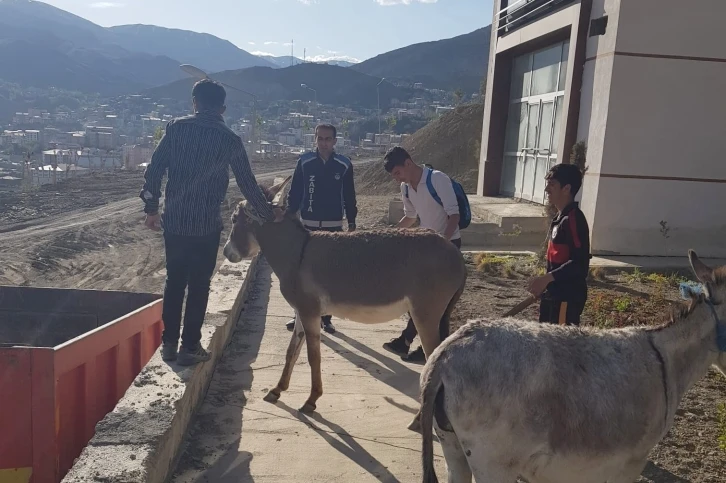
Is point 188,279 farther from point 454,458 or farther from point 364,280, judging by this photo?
point 454,458

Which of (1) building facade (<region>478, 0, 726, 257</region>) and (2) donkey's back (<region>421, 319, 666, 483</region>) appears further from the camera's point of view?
(1) building facade (<region>478, 0, 726, 257</region>)

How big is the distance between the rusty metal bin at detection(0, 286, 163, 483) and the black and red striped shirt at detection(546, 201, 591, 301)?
3379 millimetres

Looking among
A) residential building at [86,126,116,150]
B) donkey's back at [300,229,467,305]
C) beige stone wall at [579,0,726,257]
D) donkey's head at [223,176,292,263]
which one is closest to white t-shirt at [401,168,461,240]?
donkey's back at [300,229,467,305]

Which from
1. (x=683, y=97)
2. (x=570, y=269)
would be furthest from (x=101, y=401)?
(x=683, y=97)

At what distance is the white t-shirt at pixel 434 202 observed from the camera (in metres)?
5.39

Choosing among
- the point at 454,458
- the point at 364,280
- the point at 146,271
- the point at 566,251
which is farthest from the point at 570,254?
the point at 146,271

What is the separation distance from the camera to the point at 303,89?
436 ft

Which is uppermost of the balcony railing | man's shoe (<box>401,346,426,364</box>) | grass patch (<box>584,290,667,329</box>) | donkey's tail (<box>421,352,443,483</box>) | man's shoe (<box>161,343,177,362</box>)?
the balcony railing

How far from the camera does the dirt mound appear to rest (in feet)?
89.9

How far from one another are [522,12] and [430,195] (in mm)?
11439

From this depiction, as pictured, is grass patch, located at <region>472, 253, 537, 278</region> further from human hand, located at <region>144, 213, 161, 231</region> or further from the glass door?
human hand, located at <region>144, 213, 161, 231</region>

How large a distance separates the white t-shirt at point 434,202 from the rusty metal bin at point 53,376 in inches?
106

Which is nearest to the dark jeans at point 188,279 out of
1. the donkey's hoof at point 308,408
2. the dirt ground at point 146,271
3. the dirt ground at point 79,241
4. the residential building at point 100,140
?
the donkey's hoof at point 308,408

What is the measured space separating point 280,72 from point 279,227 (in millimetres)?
141423
